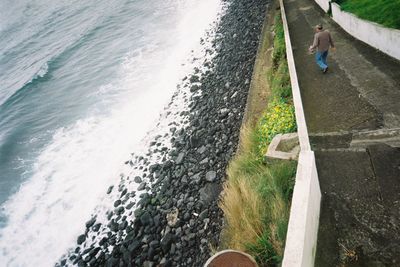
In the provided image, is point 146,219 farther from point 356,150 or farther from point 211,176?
point 356,150

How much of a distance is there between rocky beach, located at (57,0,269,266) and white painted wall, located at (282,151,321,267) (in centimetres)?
354

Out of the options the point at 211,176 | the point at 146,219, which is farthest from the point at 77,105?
the point at 211,176

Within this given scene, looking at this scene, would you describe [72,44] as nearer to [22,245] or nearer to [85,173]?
[85,173]

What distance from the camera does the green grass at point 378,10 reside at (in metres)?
9.12

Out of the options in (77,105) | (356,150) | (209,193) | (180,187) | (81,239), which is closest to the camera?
(356,150)

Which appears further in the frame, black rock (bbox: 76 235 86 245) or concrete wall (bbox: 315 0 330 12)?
concrete wall (bbox: 315 0 330 12)

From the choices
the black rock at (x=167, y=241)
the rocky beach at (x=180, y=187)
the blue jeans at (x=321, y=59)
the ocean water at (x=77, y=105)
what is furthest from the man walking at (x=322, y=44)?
the ocean water at (x=77, y=105)

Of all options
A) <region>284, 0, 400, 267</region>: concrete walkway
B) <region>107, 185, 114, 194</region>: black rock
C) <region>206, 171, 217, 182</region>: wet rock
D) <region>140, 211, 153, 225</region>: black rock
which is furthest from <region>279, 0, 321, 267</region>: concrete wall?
<region>107, 185, 114, 194</region>: black rock

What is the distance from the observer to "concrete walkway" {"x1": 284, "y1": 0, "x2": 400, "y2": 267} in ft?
15.9

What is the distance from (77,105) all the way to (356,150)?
1724cm

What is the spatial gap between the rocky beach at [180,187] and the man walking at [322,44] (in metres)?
3.55

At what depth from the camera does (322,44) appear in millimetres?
9523

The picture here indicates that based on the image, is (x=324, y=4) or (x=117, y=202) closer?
(x=117, y=202)

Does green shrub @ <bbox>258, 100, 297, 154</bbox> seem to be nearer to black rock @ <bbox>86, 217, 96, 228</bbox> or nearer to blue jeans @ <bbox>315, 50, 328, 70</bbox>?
blue jeans @ <bbox>315, 50, 328, 70</bbox>
